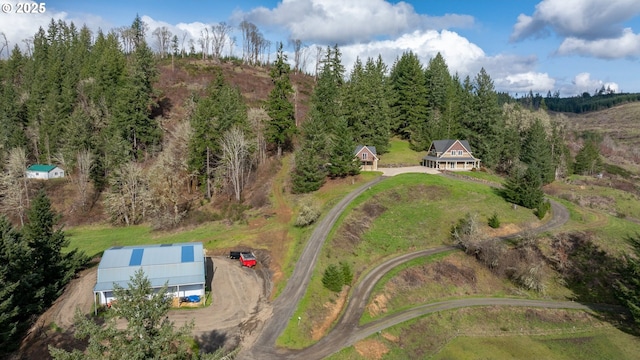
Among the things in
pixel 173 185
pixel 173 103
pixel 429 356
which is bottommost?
pixel 429 356

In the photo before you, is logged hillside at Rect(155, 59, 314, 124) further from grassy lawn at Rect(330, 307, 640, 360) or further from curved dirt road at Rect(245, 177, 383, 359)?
grassy lawn at Rect(330, 307, 640, 360)

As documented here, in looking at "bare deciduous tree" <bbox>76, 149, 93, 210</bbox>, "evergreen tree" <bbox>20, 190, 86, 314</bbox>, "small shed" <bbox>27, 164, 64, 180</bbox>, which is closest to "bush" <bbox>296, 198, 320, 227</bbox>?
"evergreen tree" <bbox>20, 190, 86, 314</bbox>

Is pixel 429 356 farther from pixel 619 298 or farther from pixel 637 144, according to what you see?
pixel 637 144

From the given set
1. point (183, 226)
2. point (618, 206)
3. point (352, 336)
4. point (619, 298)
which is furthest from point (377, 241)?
point (618, 206)

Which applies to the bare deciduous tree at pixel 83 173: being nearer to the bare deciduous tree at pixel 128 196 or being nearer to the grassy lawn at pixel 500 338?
the bare deciduous tree at pixel 128 196

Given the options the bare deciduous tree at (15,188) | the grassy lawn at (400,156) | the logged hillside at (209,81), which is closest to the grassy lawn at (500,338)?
the grassy lawn at (400,156)
